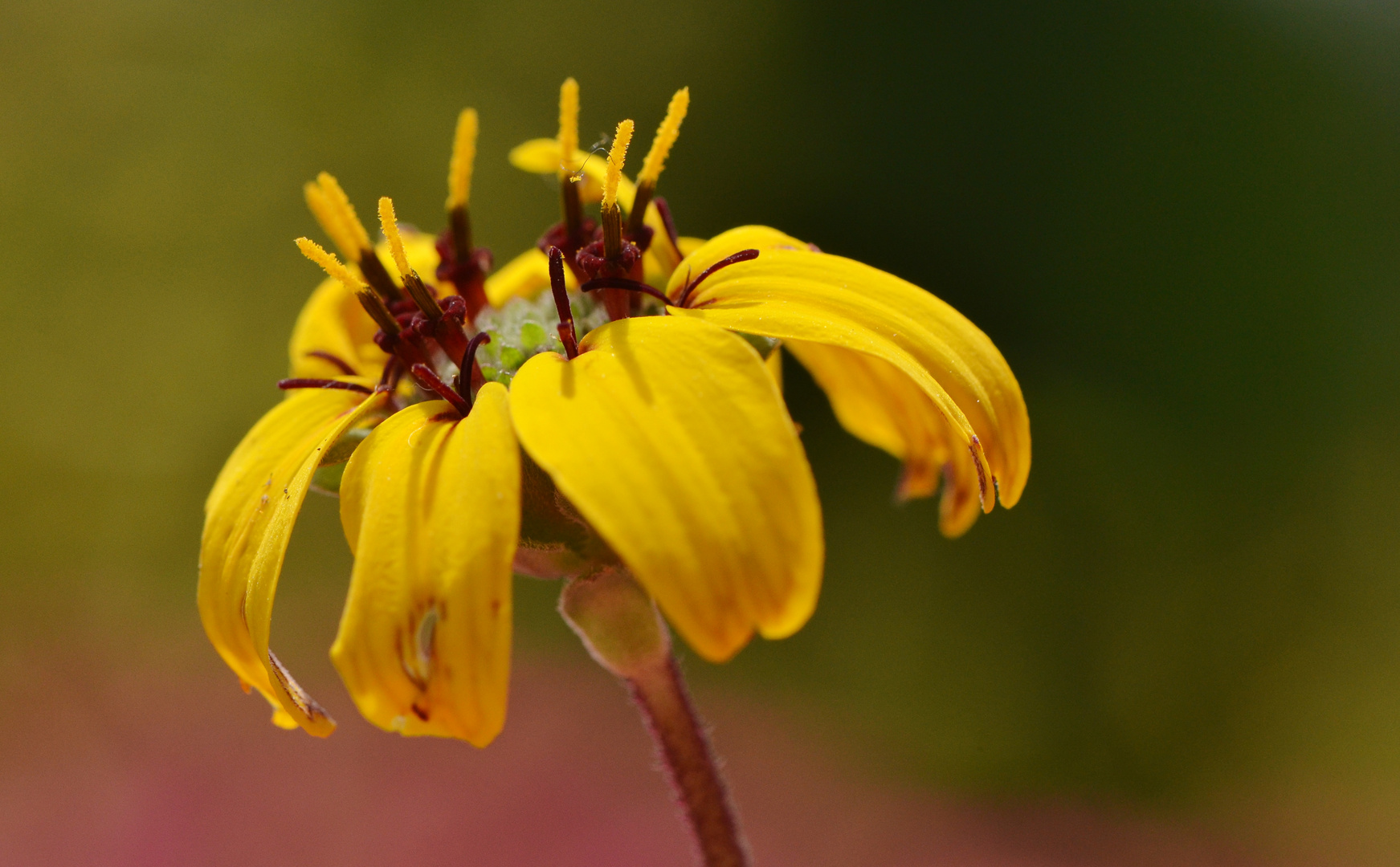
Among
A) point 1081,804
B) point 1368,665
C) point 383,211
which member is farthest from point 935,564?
point 383,211

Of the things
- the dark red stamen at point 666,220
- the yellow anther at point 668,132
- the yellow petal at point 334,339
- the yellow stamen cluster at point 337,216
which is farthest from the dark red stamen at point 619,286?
the yellow petal at point 334,339

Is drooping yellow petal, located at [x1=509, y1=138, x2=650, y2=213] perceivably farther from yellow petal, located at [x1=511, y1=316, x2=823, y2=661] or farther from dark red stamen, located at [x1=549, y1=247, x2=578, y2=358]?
yellow petal, located at [x1=511, y1=316, x2=823, y2=661]

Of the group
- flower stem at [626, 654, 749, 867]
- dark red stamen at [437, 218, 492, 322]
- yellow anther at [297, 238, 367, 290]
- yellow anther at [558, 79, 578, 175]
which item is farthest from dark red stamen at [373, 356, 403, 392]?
flower stem at [626, 654, 749, 867]

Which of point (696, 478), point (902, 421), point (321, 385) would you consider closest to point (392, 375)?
point (321, 385)

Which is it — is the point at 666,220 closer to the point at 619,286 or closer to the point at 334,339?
the point at 619,286

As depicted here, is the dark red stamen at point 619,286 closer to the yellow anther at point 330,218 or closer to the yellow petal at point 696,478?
the yellow petal at point 696,478
